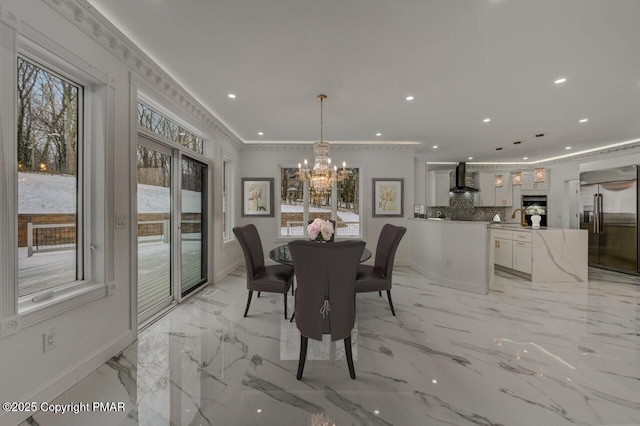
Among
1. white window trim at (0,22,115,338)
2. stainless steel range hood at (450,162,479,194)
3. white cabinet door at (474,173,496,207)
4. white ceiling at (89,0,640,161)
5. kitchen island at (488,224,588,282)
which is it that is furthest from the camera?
white cabinet door at (474,173,496,207)

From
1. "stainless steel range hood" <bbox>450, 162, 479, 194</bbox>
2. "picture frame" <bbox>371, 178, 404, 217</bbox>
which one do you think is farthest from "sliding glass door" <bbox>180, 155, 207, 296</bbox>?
"stainless steel range hood" <bbox>450, 162, 479, 194</bbox>

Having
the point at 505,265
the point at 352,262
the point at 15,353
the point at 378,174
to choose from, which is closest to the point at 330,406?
the point at 352,262

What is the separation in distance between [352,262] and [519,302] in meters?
3.03

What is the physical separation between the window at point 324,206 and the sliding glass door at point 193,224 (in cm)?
173

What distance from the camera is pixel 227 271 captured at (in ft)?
14.2

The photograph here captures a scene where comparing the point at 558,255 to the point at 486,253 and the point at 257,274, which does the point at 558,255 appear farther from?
the point at 257,274

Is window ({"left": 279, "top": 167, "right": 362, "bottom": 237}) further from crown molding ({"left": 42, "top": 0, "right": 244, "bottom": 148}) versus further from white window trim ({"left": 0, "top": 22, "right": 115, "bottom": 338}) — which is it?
white window trim ({"left": 0, "top": 22, "right": 115, "bottom": 338})

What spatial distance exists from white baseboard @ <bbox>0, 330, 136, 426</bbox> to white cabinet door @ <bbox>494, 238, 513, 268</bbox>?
596 cm

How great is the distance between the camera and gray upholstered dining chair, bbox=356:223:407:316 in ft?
8.64

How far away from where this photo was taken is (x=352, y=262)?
1.65 metres

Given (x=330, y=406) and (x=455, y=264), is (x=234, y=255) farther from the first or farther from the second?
(x=455, y=264)

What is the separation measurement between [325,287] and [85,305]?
1778 mm

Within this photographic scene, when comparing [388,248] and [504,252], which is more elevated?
[388,248]

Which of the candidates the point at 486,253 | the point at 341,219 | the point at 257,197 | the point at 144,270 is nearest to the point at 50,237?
the point at 144,270
